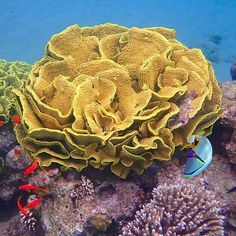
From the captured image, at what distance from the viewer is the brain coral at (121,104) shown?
340 cm

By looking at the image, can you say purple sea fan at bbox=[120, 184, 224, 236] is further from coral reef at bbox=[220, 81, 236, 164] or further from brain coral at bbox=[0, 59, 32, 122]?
brain coral at bbox=[0, 59, 32, 122]

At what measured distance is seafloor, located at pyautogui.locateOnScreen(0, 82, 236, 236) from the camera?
3.35 m

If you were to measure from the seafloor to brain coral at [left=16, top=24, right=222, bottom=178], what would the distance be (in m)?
0.23

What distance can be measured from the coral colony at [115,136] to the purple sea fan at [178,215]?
10 millimetres

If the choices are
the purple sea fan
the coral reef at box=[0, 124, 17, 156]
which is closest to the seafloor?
the purple sea fan

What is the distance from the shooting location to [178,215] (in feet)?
10.6

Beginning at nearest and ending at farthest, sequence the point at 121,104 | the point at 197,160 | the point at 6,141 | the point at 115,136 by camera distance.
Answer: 1. the point at 197,160
2. the point at 115,136
3. the point at 121,104
4. the point at 6,141

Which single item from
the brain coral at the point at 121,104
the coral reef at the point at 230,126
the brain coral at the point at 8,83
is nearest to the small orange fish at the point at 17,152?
the brain coral at the point at 121,104

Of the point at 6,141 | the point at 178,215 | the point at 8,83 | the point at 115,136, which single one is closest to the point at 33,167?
the point at 115,136

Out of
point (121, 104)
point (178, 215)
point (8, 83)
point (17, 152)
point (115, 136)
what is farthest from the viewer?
point (8, 83)

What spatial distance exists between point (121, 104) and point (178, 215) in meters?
1.37

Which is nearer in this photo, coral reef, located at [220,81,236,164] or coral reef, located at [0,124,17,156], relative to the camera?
coral reef, located at [220,81,236,164]

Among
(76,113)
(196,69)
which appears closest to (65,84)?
(76,113)

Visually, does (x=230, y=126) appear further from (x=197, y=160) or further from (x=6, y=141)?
(x=6, y=141)
